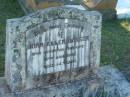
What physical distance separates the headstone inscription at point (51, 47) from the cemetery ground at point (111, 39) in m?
1.07

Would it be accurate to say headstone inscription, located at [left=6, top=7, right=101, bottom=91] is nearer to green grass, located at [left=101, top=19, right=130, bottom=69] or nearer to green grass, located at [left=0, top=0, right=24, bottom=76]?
green grass, located at [left=101, top=19, right=130, bottom=69]

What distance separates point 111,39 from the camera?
22.2 ft

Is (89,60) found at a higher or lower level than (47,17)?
lower

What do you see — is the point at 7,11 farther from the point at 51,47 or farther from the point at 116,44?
the point at 51,47

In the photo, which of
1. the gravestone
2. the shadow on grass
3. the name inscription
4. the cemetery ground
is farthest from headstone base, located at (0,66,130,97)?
the gravestone

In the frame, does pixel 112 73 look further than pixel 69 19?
Yes

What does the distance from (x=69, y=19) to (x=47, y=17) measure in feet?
0.90

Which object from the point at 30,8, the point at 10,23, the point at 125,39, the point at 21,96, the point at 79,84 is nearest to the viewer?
the point at 10,23

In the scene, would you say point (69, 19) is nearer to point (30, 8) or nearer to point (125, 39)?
point (125, 39)

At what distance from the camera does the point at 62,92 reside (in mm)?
4633

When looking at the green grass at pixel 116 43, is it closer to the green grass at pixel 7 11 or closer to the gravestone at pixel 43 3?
the gravestone at pixel 43 3

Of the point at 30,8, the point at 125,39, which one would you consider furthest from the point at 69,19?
the point at 30,8

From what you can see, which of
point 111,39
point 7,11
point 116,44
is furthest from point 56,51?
point 7,11

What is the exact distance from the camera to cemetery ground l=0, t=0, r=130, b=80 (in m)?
5.91
